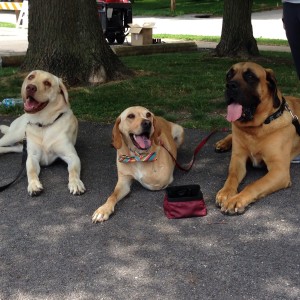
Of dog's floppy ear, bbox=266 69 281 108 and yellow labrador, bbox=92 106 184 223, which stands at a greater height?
dog's floppy ear, bbox=266 69 281 108

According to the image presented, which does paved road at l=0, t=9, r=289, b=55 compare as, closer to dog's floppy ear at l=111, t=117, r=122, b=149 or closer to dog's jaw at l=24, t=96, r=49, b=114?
dog's jaw at l=24, t=96, r=49, b=114

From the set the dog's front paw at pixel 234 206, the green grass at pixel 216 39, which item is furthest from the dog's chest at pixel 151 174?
the green grass at pixel 216 39

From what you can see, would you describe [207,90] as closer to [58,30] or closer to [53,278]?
[58,30]

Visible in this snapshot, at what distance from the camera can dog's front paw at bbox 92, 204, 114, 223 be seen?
404 centimetres

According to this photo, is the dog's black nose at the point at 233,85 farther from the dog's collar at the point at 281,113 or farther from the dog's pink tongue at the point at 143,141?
the dog's pink tongue at the point at 143,141

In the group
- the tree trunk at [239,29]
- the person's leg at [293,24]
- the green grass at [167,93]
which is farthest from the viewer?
the tree trunk at [239,29]

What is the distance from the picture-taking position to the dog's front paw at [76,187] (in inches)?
182

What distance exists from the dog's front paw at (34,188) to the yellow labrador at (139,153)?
0.76m

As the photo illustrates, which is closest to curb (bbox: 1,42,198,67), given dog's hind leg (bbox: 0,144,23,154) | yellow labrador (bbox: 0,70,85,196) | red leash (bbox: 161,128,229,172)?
dog's hind leg (bbox: 0,144,23,154)

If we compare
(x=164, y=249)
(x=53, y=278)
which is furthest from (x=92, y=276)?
(x=164, y=249)

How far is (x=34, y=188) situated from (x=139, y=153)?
1070 mm

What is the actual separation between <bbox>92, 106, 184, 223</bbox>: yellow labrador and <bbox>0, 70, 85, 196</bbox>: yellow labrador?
652 mm

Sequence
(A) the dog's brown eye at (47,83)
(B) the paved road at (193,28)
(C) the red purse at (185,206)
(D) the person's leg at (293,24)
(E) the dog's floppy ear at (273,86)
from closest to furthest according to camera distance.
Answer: (C) the red purse at (185,206)
(E) the dog's floppy ear at (273,86)
(D) the person's leg at (293,24)
(A) the dog's brown eye at (47,83)
(B) the paved road at (193,28)

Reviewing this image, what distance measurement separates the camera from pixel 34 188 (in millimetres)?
4645
